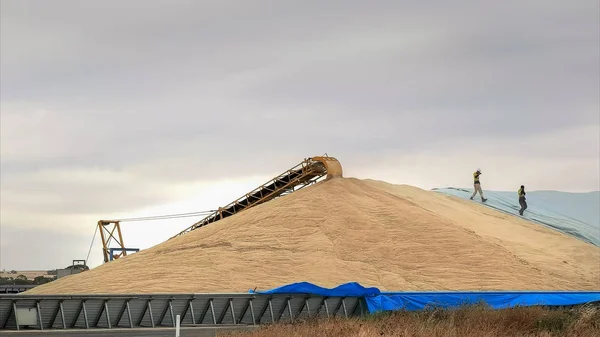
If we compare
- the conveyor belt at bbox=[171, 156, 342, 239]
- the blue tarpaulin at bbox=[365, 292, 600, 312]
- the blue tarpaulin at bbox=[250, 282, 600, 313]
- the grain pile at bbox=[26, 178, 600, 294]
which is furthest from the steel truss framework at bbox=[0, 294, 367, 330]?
the conveyor belt at bbox=[171, 156, 342, 239]

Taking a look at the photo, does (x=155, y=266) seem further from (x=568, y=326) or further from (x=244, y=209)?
(x=568, y=326)

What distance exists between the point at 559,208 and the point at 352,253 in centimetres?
2231

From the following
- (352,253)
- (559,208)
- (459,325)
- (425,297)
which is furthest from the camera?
Result: (559,208)

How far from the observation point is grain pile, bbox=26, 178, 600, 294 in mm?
35312

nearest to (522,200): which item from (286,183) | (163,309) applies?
(286,183)

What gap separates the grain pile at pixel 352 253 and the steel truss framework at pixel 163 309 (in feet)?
20.4

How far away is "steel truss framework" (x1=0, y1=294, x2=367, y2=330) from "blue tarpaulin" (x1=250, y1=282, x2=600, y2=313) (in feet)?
0.88

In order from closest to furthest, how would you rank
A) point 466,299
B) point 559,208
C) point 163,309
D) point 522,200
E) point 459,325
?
point 459,325, point 163,309, point 466,299, point 522,200, point 559,208

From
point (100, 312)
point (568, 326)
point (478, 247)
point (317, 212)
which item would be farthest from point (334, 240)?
point (568, 326)

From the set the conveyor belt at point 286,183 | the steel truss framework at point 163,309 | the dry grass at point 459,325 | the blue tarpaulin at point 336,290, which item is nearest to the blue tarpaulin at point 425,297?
the blue tarpaulin at point 336,290

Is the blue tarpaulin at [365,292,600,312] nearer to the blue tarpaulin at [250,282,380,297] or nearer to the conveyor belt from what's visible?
the blue tarpaulin at [250,282,380,297]

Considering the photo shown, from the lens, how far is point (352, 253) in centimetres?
3784

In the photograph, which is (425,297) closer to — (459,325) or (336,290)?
(336,290)

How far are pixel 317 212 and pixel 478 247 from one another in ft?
24.7
